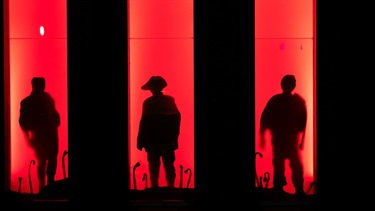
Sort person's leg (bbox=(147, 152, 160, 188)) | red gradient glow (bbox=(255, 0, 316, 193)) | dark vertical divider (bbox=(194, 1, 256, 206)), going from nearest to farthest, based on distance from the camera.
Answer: dark vertical divider (bbox=(194, 1, 256, 206)) < red gradient glow (bbox=(255, 0, 316, 193)) < person's leg (bbox=(147, 152, 160, 188))

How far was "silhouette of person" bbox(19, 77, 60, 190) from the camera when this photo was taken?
7.89 m

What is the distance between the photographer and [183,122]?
7895mm

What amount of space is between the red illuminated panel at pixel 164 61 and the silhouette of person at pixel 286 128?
130cm

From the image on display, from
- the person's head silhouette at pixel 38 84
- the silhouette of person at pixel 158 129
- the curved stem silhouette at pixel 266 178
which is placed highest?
the person's head silhouette at pixel 38 84

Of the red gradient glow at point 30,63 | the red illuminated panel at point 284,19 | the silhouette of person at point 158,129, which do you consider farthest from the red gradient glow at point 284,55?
the red gradient glow at point 30,63

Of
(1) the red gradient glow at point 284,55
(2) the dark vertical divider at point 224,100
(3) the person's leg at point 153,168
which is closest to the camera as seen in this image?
(2) the dark vertical divider at point 224,100

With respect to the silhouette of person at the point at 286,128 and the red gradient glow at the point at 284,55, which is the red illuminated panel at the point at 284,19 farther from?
the silhouette of person at the point at 286,128

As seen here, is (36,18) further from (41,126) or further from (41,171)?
(41,171)

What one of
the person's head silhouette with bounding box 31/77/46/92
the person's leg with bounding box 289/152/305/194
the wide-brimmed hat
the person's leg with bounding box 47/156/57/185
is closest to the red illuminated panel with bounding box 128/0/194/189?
the wide-brimmed hat

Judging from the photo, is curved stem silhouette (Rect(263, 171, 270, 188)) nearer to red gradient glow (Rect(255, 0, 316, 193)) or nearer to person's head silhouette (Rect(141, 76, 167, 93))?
red gradient glow (Rect(255, 0, 316, 193))

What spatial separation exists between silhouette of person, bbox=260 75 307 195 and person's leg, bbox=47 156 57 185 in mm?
3472

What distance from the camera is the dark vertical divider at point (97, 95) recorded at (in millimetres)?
7457

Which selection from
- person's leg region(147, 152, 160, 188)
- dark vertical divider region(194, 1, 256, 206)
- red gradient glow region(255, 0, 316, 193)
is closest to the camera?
dark vertical divider region(194, 1, 256, 206)
